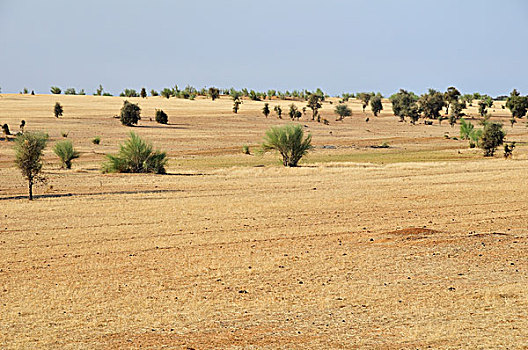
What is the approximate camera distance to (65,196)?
26.2 meters

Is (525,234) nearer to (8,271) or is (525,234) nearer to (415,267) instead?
(415,267)

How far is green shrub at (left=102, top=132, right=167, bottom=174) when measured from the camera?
37.2 meters

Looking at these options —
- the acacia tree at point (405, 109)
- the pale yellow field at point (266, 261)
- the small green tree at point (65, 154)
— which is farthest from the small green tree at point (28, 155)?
the acacia tree at point (405, 109)

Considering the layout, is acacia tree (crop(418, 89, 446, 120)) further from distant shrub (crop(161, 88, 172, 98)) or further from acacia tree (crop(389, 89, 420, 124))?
distant shrub (crop(161, 88, 172, 98))

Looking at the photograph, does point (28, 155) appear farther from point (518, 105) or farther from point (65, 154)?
point (518, 105)

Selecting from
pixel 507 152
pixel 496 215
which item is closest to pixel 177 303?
pixel 496 215

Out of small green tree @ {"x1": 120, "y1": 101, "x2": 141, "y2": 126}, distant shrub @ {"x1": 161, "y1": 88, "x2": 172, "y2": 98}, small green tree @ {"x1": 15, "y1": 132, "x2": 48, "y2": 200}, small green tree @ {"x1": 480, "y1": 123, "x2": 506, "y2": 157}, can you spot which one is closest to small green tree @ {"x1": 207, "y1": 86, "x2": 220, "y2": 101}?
distant shrub @ {"x1": 161, "y1": 88, "x2": 172, "y2": 98}

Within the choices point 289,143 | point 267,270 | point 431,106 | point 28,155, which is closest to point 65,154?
point 289,143

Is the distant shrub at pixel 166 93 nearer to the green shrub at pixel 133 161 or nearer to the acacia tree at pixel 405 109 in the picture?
the acacia tree at pixel 405 109

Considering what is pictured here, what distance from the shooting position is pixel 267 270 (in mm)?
13969

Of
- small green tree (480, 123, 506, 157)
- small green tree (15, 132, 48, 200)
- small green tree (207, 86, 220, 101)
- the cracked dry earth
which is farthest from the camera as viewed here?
small green tree (207, 86, 220, 101)

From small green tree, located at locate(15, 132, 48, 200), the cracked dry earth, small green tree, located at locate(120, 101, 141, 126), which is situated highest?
small green tree, located at locate(120, 101, 141, 126)

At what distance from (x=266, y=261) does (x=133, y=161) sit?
2388cm

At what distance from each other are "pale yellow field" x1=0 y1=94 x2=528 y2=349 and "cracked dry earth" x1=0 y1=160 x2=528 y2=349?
5cm
